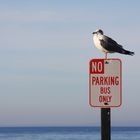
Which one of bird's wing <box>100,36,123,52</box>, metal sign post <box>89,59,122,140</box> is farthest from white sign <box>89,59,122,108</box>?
bird's wing <box>100,36,123,52</box>

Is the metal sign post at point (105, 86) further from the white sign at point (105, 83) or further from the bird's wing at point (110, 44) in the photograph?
the bird's wing at point (110, 44)

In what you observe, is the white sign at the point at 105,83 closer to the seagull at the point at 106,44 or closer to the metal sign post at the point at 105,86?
the metal sign post at the point at 105,86

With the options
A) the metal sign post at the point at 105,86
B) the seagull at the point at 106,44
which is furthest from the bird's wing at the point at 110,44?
the metal sign post at the point at 105,86

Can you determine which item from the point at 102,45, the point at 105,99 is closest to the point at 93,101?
the point at 105,99

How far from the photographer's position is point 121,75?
10.1 meters

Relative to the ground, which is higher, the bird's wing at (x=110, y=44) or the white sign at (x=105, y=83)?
the bird's wing at (x=110, y=44)

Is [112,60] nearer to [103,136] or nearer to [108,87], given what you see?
[108,87]

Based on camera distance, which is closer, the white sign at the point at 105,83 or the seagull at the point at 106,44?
the white sign at the point at 105,83

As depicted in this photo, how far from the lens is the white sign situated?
10078 millimetres

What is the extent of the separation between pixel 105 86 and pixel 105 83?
0.05m

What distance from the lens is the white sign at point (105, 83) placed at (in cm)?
1008

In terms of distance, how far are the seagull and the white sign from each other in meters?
0.47

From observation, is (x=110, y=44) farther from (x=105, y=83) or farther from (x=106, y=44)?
(x=105, y=83)

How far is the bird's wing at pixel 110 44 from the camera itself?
10.6 metres
